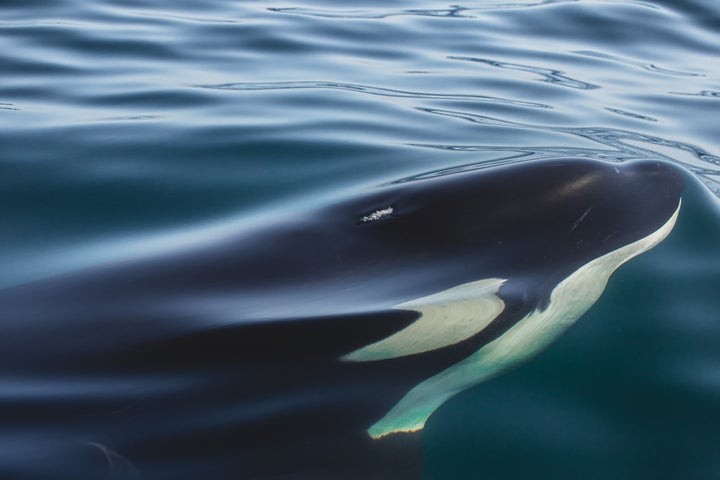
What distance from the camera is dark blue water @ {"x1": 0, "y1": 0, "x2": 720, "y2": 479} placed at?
338 cm

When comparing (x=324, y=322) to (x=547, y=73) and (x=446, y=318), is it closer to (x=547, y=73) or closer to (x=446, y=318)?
(x=446, y=318)

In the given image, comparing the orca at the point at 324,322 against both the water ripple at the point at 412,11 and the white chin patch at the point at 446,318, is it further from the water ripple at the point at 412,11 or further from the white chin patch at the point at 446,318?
the water ripple at the point at 412,11

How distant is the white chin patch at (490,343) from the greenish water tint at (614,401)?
0.21 feet

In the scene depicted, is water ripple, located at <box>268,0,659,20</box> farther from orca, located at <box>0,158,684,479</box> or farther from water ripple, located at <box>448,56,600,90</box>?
orca, located at <box>0,158,684,479</box>

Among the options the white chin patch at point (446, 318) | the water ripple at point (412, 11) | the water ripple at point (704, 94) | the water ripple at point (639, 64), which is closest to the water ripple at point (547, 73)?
the water ripple at point (704, 94)

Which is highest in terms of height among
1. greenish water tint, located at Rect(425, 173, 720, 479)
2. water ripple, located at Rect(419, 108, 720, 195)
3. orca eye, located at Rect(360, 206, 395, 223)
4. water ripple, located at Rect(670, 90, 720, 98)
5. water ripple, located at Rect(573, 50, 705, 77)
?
water ripple, located at Rect(573, 50, 705, 77)

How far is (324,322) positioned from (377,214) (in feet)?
2.55

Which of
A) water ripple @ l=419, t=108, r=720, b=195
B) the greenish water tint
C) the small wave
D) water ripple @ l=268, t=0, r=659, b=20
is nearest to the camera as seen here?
the greenish water tint

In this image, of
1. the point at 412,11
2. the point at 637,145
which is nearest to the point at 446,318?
the point at 637,145

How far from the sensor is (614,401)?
385 centimetres

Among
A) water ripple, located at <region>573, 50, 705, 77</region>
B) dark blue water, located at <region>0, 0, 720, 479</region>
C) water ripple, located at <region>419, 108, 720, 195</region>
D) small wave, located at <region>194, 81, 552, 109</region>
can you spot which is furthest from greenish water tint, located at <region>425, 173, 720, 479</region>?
water ripple, located at <region>573, 50, 705, 77</region>

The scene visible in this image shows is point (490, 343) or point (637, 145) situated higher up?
point (637, 145)

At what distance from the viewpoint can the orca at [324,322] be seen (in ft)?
10.9

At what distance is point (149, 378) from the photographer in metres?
3.38
